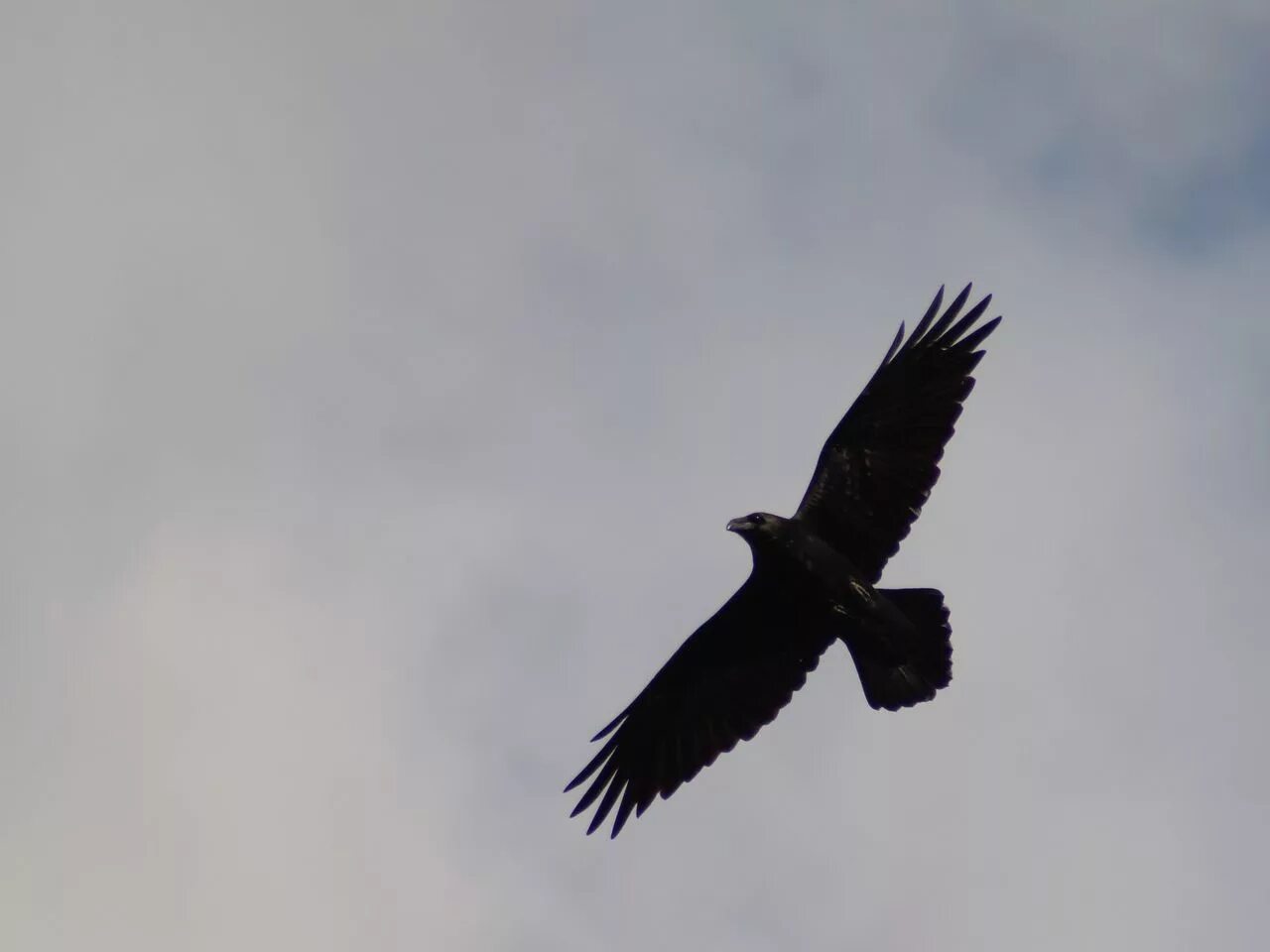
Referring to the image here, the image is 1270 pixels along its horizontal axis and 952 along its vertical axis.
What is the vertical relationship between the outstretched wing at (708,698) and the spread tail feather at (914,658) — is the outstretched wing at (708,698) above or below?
above

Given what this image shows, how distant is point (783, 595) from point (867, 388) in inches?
86.9

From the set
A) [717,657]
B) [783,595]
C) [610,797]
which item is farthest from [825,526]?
[610,797]

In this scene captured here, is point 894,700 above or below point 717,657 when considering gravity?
below

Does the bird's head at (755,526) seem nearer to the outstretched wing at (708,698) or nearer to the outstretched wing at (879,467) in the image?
the outstretched wing at (879,467)

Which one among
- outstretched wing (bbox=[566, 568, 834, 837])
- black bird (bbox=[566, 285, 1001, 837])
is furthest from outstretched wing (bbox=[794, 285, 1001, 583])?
outstretched wing (bbox=[566, 568, 834, 837])

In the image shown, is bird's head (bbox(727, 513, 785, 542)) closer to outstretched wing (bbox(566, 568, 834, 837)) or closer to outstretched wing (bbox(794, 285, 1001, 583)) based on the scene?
outstretched wing (bbox(794, 285, 1001, 583))

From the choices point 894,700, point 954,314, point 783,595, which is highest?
point 954,314

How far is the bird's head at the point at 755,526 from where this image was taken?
1564 centimetres

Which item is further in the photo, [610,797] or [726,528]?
[610,797]

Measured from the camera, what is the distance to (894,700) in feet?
51.9

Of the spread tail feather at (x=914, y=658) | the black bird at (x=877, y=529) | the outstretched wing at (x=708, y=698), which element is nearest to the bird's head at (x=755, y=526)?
the black bird at (x=877, y=529)

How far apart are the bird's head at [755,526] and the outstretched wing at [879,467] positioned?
11.7 inches

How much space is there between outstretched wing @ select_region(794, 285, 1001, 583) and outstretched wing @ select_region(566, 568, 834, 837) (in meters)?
0.98

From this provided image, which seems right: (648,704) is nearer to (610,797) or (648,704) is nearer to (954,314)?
(610,797)
